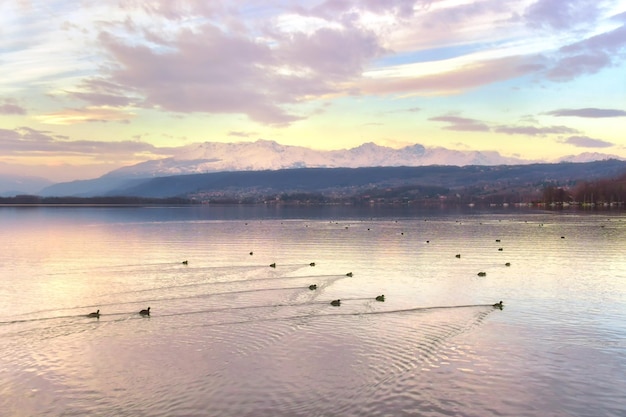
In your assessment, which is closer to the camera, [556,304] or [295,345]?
[295,345]

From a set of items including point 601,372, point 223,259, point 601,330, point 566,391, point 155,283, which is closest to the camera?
point 566,391

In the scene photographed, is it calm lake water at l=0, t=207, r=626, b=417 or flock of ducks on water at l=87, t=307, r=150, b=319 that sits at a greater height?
flock of ducks on water at l=87, t=307, r=150, b=319

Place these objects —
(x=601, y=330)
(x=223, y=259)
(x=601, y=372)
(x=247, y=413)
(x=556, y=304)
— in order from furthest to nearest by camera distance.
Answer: (x=223, y=259) < (x=556, y=304) < (x=601, y=330) < (x=601, y=372) < (x=247, y=413)

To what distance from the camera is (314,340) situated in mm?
25844

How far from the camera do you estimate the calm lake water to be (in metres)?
18.8

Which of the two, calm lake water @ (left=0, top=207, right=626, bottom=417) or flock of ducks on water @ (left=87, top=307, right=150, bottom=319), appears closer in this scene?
calm lake water @ (left=0, top=207, right=626, bottom=417)

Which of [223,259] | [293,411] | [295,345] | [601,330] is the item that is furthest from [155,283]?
[601,330]

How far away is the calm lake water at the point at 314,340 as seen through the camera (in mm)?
18797

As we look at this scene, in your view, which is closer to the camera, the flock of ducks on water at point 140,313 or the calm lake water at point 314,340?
the calm lake water at point 314,340

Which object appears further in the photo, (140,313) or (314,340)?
(140,313)

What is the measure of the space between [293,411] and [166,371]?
256 inches

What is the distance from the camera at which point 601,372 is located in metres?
21.2

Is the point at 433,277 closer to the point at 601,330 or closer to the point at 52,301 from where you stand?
the point at 601,330

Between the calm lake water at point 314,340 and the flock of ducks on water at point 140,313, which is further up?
the flock of ducks on water at point 140,313
